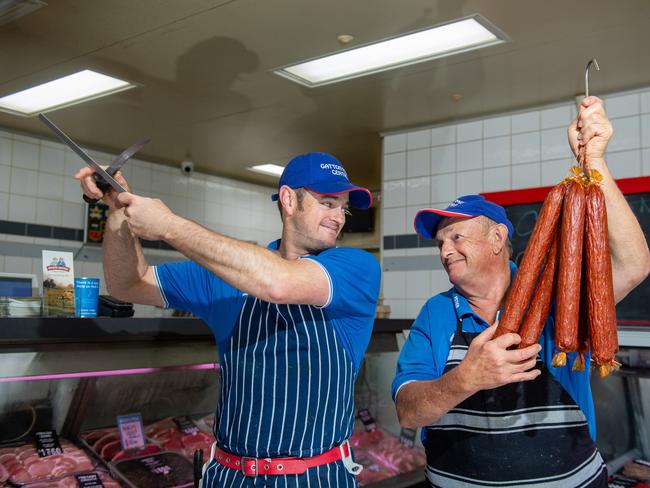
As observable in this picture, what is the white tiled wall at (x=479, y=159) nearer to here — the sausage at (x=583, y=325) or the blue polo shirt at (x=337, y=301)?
the blue polo shirt at (x=337, y=301)

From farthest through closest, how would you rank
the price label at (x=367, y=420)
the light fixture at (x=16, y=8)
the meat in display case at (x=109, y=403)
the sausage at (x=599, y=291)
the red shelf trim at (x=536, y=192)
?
the red shelf trim at (x=536, y=192), the price label at (x=367, y=420), the light fixture at (x=16, y=8), the meat in display case at (x=109, y=403), the sausage at (x=599, y=291)

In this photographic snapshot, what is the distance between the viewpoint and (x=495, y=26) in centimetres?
438

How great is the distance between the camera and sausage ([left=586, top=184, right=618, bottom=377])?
139 centimetres

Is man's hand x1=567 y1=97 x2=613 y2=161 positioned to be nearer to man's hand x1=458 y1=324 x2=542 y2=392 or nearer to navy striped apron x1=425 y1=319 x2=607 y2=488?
man's hand x1=458 y1=324 x2=542 y2=392

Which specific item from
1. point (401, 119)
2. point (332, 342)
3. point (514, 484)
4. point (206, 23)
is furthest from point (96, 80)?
point (514, 484)

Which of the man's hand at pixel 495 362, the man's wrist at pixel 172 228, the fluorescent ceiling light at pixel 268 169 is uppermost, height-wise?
the fluorescent ceiling light at pixel 268 169

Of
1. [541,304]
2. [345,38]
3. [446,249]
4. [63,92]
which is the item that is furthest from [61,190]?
[541,304]

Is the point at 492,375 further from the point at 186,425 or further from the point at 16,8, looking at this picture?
the point at 16,8

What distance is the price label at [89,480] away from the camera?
2.89 m

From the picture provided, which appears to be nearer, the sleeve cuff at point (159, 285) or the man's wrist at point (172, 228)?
the man's wrist at point (172, 228)

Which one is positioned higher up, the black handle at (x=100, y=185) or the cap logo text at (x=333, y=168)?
the cap logo text at (x=333, y=168)

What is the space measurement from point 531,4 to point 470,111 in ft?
7.45

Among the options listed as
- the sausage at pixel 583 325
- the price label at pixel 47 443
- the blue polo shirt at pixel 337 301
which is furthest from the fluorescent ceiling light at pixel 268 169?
the sausage at pixel 583 325

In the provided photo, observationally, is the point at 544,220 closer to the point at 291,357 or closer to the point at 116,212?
the point at 291,357
